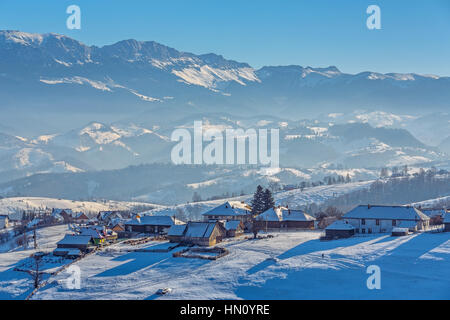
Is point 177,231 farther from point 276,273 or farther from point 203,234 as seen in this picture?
point 276,273

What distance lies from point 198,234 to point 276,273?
82.1 feet

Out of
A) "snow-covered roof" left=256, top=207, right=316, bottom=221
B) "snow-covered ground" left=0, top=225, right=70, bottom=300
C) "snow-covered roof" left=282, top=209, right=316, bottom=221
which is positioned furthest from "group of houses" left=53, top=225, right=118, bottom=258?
"snow-covered roof" left=282, top=209, right=316, bottom=221

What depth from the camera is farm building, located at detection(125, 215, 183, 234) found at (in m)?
112

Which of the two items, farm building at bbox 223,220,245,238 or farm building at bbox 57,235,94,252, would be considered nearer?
farm building at bbox 57,235,94,252

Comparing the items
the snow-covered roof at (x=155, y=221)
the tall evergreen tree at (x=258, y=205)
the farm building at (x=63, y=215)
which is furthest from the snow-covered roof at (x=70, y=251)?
the farm building at (x=63, y=215)

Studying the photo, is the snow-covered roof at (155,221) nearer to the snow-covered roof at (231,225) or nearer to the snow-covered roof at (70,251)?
the snow-covered roof at (231,225)

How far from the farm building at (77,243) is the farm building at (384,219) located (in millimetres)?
42820

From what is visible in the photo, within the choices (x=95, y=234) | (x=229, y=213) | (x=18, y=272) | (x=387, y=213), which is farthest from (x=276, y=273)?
(x=229, y=213)

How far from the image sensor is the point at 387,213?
9900 centimetres

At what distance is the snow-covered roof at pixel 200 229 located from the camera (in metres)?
91.3

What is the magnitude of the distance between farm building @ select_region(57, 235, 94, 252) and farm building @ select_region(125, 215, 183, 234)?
18.3 metres

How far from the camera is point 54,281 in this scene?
7181 cm

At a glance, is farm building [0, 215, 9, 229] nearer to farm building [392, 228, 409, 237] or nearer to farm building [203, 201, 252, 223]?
farm building [203, 201, 252, 223]
